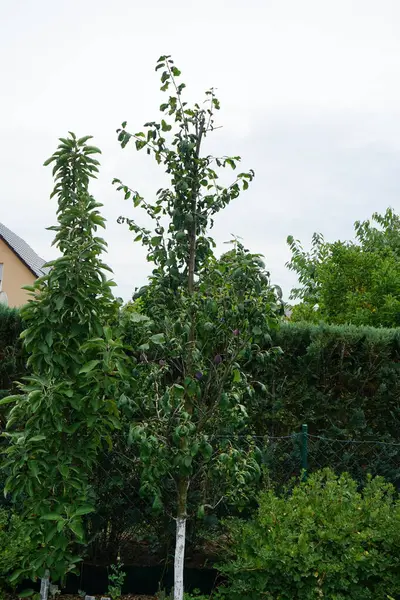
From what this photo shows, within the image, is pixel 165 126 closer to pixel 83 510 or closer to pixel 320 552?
pixel 83 510

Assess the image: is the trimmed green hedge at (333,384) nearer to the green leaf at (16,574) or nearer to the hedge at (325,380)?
the hedge at (325,380)

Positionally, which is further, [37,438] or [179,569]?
[179,569]

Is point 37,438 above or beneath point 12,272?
beneath

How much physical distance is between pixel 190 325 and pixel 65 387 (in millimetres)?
856

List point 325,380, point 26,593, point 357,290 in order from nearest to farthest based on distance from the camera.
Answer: point 26,593
point 325,380
point 357,290

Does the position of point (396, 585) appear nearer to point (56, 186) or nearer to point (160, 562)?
point (160, 562)

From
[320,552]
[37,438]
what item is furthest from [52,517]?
[320,552]

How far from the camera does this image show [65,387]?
4152 mm

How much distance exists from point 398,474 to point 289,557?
198 centimetres

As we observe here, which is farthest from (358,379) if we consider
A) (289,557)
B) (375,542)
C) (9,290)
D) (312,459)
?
(9,290)

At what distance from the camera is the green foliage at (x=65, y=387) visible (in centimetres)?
412

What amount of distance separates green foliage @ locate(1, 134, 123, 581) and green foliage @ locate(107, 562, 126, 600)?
352 millimetres

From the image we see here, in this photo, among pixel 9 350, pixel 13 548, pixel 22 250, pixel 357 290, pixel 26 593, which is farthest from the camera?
pixel 22 250

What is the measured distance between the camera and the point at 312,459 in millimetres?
5672
